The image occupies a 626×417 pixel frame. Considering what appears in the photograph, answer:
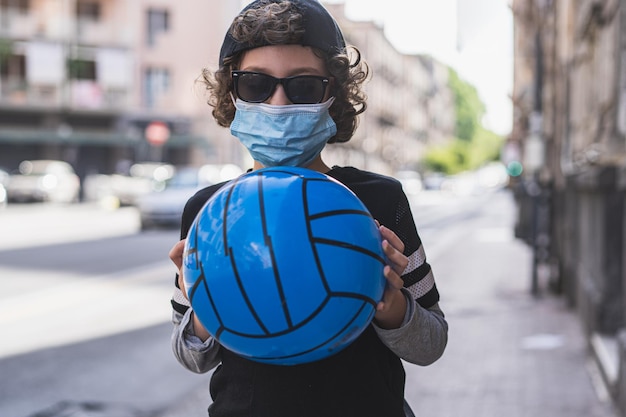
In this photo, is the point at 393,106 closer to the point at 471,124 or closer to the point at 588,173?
the point at 471,124

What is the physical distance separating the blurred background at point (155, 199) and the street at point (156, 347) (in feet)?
0.11

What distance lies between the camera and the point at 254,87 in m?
2.01

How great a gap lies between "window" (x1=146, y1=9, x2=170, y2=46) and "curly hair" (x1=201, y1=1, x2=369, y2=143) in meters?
47.7

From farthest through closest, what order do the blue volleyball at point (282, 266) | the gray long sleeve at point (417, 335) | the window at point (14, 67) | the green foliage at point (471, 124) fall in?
the green foliage at point (471, 124), the window at point (14, 67), the gray long sleeve at point (417, 335), the blue volleyball at point (282, 266)

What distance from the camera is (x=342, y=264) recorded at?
1.64 m

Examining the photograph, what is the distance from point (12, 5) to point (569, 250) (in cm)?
4110

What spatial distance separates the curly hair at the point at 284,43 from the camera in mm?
1945

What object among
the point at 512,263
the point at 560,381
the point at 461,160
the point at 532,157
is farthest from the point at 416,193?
the point at 560,381

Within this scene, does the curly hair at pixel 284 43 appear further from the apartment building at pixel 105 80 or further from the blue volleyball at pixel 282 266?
the apartment building at pixel 105 80

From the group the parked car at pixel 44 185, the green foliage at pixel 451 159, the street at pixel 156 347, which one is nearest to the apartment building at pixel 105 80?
the parked car at pixel 44 185

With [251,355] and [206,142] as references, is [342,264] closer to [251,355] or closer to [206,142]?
[251,355]

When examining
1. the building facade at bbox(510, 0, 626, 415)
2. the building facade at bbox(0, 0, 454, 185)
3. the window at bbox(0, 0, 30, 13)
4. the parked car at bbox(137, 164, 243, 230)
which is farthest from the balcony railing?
the building facade at bbox(510, 0, 626, 415)

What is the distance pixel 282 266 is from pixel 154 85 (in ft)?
157

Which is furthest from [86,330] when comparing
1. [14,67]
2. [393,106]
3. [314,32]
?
[393,106]
